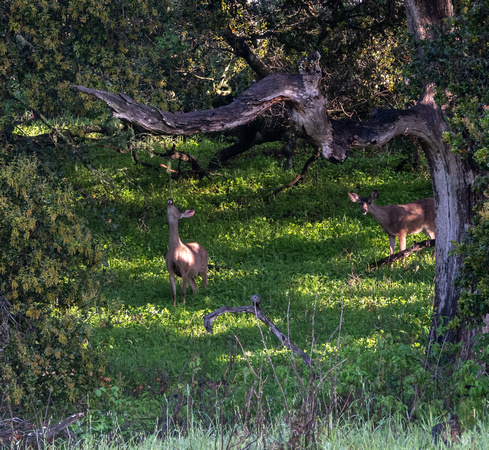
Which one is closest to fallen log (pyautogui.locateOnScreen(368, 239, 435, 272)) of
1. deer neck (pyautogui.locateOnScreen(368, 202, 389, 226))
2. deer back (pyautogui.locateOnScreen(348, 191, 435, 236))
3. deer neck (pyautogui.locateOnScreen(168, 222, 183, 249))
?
deer back (pyautogui.locateOnScreen(348, 191, 435, 236))

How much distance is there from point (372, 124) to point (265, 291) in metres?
5.92

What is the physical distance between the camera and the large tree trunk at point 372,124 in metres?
7.37

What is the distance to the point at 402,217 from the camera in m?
15.6

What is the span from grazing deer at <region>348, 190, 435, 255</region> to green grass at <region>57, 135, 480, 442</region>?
0.54 metres

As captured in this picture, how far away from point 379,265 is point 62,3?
814 cm

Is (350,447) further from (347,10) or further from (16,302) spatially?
(347,10)

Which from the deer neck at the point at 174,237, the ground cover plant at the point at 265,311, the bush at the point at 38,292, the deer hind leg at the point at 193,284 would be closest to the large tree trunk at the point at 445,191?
the ground cover plant at the point at 265,311

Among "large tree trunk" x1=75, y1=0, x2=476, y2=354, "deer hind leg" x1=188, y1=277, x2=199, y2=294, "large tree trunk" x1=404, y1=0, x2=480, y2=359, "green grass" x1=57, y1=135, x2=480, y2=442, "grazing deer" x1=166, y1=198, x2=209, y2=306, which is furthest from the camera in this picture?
"deer hind leg" x1=188, y1=277, x2=199, y2=294

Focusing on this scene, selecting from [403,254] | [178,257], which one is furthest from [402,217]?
[178,257]

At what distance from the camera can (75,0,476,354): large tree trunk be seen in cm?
737

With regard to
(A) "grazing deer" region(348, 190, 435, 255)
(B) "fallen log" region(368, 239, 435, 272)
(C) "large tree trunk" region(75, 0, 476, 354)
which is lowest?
(B) "fallen log" region(368, 239, 435, 272)

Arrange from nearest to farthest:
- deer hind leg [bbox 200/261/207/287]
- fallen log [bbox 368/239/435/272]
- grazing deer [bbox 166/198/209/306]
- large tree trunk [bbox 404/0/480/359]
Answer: large tree trunk [bbox 404/0/480/359]
grazing deer [bbox 166/198/209/306]
fallen log [bbox 368/239/435/272]
deer hind leg [bbox 200/261/207/287]

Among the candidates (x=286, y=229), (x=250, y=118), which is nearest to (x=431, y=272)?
(x=286, y=229)

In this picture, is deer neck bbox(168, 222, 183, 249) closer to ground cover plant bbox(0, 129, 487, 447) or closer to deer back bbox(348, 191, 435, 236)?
ground cover plant bbox(0, 129, 487, 447)
